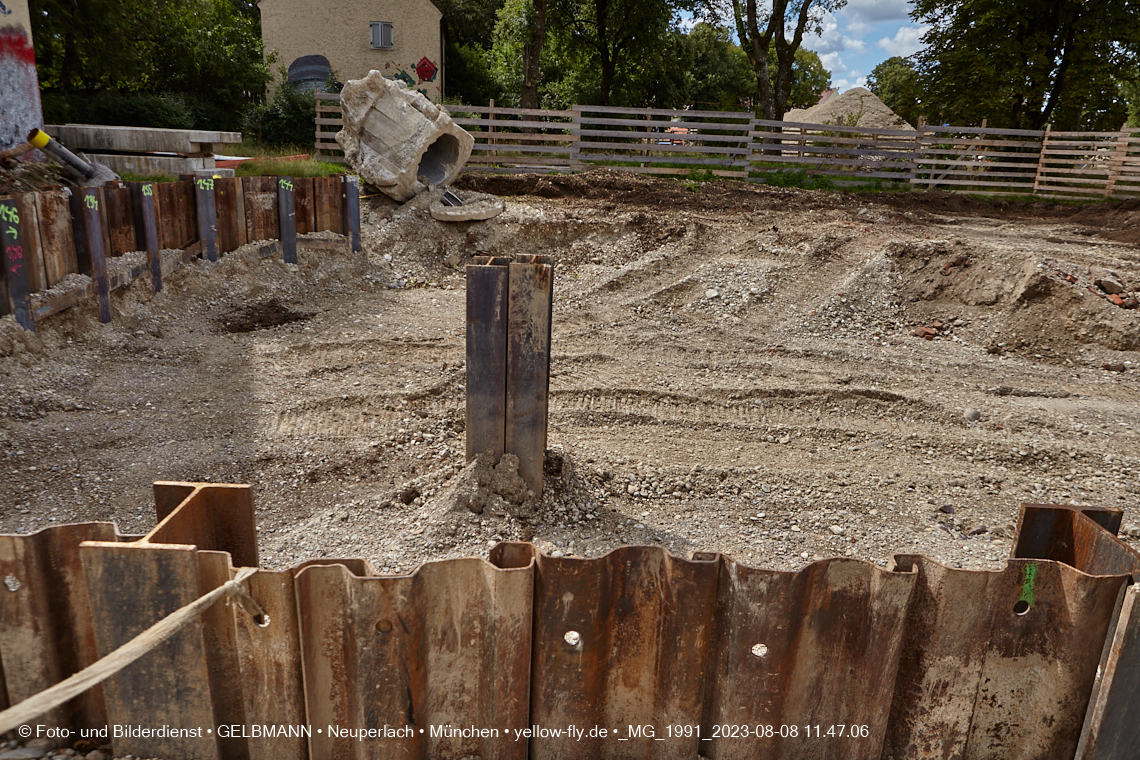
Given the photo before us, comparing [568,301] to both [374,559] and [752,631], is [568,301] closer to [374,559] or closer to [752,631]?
[374,559]

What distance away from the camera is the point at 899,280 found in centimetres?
957

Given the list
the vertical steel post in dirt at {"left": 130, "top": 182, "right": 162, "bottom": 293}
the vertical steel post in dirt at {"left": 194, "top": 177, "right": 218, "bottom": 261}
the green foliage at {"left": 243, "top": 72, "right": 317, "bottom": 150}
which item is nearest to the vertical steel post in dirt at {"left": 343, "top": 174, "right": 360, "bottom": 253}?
the vertical steel post in dirt at {"left": 194, "top": 177, "right": 218, "bottom": 261}

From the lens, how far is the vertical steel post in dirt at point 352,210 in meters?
9.84

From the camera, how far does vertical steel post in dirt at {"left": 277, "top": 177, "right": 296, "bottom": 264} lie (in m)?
8.95

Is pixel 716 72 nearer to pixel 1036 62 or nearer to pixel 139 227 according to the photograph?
pixel 1036 62

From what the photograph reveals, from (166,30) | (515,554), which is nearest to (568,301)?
(515,554)

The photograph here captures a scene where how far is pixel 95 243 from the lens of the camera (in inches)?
249

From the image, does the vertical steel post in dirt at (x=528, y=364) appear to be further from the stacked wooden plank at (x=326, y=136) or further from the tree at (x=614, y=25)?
the tree at (x=614, y=25)

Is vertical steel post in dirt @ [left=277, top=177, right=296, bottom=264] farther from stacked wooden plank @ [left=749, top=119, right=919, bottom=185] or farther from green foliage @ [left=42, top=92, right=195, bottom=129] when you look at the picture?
stacked wooden plank @ [left=749, top=119, right=919, bottom=185]

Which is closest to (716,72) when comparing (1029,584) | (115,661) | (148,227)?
(148,227)

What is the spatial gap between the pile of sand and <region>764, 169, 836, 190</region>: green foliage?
899 cm

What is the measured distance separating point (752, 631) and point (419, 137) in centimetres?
1024

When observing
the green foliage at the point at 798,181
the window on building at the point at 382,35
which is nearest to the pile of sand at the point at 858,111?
the green foliage at the point at 798,181

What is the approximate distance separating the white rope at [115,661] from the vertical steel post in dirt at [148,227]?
6211 mm
